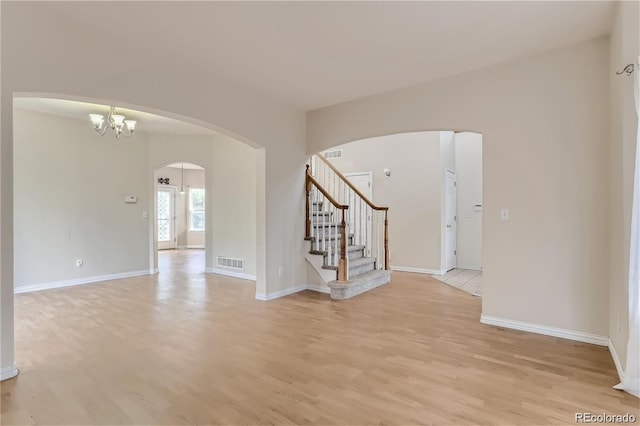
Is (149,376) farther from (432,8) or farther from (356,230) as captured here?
(356,230)

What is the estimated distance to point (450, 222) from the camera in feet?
22.9

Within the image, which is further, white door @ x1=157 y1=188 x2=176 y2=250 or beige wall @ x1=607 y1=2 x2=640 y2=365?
white door @ x1=157 y1=188 x2=176 y2=250

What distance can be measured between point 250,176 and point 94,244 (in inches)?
118

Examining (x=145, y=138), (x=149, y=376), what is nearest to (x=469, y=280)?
(x=149, y=376)

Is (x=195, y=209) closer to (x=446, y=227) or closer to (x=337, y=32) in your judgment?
(x=446, y=227)

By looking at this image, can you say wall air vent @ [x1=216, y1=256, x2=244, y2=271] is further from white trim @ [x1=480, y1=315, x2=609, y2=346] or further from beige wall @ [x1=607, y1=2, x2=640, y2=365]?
beige wall @ [x1=607, y1=2, x2=640, y2=365]

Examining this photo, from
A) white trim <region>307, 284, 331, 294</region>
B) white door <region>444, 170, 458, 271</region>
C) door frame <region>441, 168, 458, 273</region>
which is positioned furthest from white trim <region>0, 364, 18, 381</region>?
white door <region>444, 170, 458, 271</region>

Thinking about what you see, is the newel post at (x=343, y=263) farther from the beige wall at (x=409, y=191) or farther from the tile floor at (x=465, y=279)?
the beige wall at (x=409, y=191)

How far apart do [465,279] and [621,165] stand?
13.1 feet

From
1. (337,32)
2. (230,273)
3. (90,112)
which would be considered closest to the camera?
(337,32)

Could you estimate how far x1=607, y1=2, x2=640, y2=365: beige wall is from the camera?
7.21 feet

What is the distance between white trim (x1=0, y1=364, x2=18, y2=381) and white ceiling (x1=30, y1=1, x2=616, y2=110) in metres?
2.69

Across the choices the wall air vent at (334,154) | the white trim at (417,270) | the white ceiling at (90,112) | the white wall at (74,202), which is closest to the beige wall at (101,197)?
the white wall at (74,202)

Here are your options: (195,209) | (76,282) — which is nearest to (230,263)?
(76,282)
